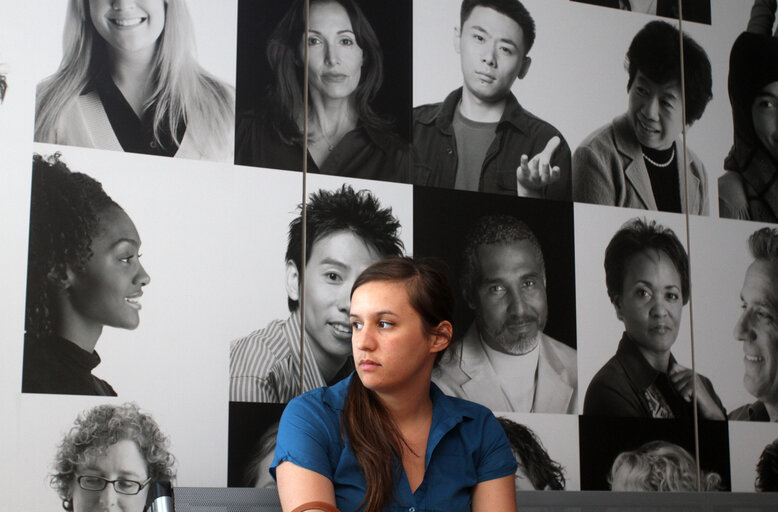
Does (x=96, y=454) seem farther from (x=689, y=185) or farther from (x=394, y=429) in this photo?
(x=689, y=185)

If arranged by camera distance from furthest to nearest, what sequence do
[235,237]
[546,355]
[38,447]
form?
[546,355], [235,237], [38,447]

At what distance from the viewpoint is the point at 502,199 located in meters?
2.87

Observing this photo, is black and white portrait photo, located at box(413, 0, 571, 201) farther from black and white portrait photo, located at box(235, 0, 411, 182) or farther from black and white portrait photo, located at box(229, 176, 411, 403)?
black and white portrait photo, located at box(229, 176, 411, 403)

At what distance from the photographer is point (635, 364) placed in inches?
116

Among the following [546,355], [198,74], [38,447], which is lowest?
[38,447]

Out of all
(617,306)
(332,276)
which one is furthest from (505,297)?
(332,276)

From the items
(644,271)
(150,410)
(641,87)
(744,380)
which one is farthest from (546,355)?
(150,410)

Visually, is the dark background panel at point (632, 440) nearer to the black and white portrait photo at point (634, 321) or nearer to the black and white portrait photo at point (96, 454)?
the black and white portrait photo at point (634, 321)

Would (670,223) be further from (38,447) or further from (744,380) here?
(38,447)

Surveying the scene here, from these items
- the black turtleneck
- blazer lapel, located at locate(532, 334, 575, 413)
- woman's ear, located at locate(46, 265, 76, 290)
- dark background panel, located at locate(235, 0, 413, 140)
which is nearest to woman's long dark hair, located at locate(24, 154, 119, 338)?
woman's ear, located at locate(46, 265, 76, 290)

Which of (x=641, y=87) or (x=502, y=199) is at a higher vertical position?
(x=641, y=87)

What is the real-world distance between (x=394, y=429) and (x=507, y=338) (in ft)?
3.03

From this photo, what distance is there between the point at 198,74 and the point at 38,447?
97cm

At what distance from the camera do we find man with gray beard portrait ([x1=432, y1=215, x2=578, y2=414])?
275 centimetres
